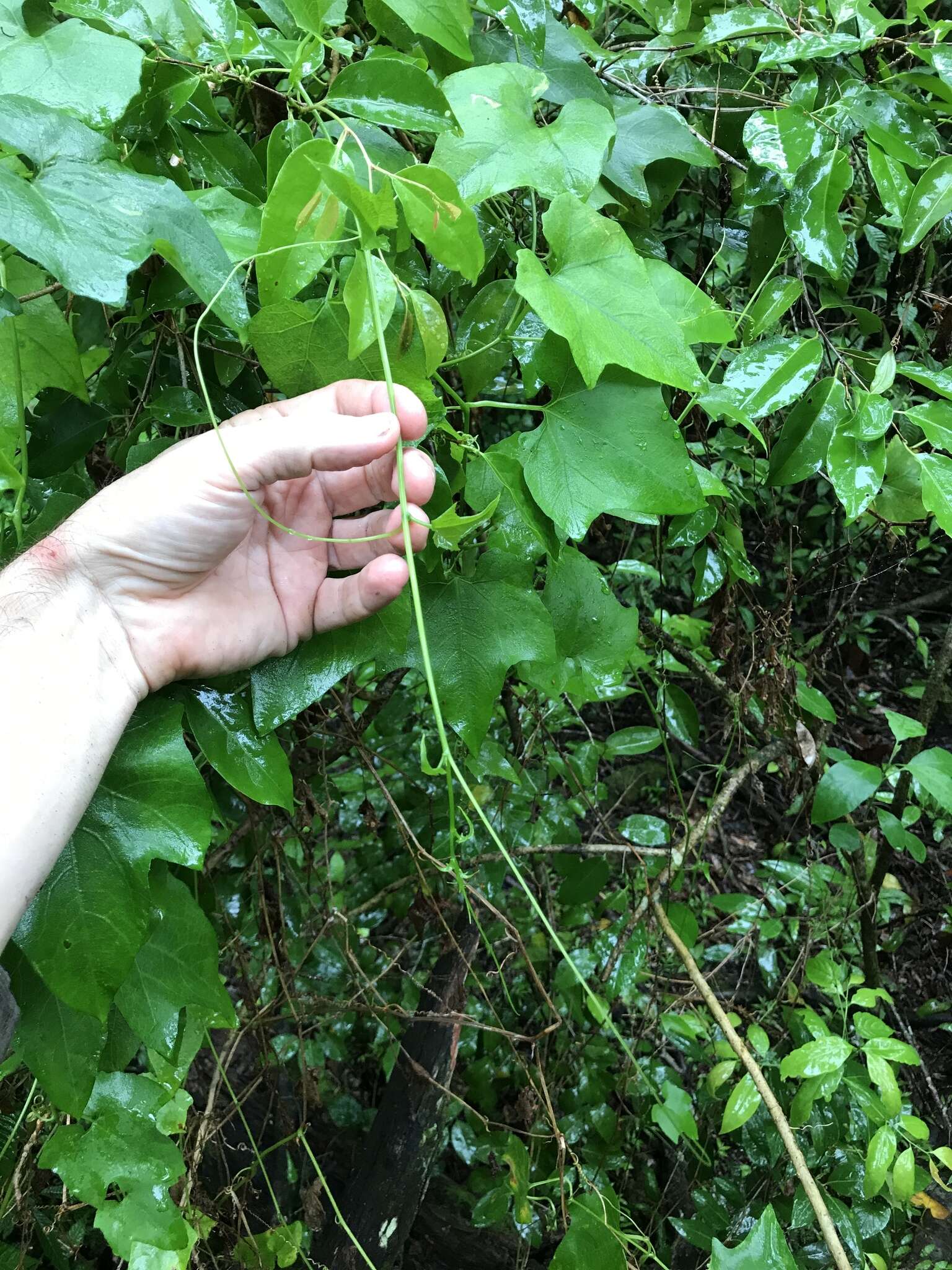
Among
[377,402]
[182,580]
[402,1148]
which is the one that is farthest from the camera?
[402,1148]

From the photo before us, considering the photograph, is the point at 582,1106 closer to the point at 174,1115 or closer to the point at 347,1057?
the point at 347,1057

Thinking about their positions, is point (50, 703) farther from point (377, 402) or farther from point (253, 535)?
point (377, 402)

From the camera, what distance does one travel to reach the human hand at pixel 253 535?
65 centimetres

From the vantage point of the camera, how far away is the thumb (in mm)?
612

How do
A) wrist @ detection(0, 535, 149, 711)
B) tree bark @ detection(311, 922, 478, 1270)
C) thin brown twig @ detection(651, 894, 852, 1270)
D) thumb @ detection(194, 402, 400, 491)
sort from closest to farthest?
thumb @ detection(194, 402, 400, 491) → wrist @ detection(0, 535, 149, 711) → thin brown twig @ detection(651, 894, 852, 1270) → tree bark @ detection(311, 922, 478, 1270)

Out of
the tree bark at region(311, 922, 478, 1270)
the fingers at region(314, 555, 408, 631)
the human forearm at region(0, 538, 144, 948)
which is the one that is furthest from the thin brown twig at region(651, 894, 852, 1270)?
the human forearm at region(0, 538, 144, 948)

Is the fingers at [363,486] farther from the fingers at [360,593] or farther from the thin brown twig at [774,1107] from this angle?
the thin brown twig at [774,1107]

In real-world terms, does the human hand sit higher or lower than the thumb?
lower

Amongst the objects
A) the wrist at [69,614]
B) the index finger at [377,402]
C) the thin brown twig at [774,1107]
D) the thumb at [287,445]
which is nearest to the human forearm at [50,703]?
the wrist at [69,614]

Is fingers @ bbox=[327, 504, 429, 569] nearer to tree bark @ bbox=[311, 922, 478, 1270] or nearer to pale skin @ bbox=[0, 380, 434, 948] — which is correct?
pale skin @ bbox=[0, 380, 434, 948]

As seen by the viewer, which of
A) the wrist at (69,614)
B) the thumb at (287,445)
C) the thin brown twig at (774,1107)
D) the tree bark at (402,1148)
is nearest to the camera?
the thumb at (287,445)

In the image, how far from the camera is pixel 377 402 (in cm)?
64

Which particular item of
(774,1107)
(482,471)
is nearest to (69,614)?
(482,471)

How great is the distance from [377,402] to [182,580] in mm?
261
